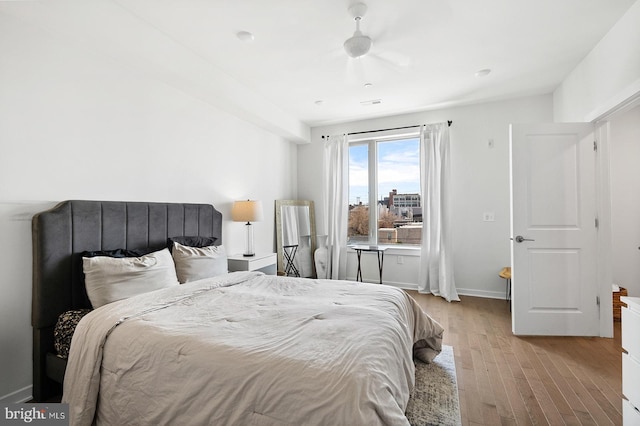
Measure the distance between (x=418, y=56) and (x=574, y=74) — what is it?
179cm

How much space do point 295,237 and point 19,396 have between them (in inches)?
137

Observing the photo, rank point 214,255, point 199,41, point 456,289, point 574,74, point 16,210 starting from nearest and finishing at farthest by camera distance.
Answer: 1. point 16,210
2. point 199,41
3. point 214,255
4. point 574,74
5. point 456,289

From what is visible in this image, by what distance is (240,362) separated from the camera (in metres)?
1.29

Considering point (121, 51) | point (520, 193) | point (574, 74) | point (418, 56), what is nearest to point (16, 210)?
point (121, 51)

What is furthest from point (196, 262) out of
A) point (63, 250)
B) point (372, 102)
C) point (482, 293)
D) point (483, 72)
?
point (482, 293)

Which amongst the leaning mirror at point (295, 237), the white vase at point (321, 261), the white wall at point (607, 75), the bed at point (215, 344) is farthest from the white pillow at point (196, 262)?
the white wall at point (607, 75)

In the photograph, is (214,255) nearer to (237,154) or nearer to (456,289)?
(237,154)

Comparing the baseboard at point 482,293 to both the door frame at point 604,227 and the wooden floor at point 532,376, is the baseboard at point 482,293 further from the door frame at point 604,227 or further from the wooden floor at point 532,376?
the door frame at point 604,227

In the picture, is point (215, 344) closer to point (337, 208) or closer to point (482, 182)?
point (337, 208)

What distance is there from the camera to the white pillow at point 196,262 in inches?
104

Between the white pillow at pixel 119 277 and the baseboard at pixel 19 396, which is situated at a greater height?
the white pillow at pixel 119 277

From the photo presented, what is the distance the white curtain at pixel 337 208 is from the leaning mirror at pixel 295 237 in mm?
347

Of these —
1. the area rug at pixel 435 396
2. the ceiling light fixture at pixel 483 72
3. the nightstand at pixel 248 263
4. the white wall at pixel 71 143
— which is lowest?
the area rug at pixel 435 396

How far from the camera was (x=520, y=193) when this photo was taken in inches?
121
